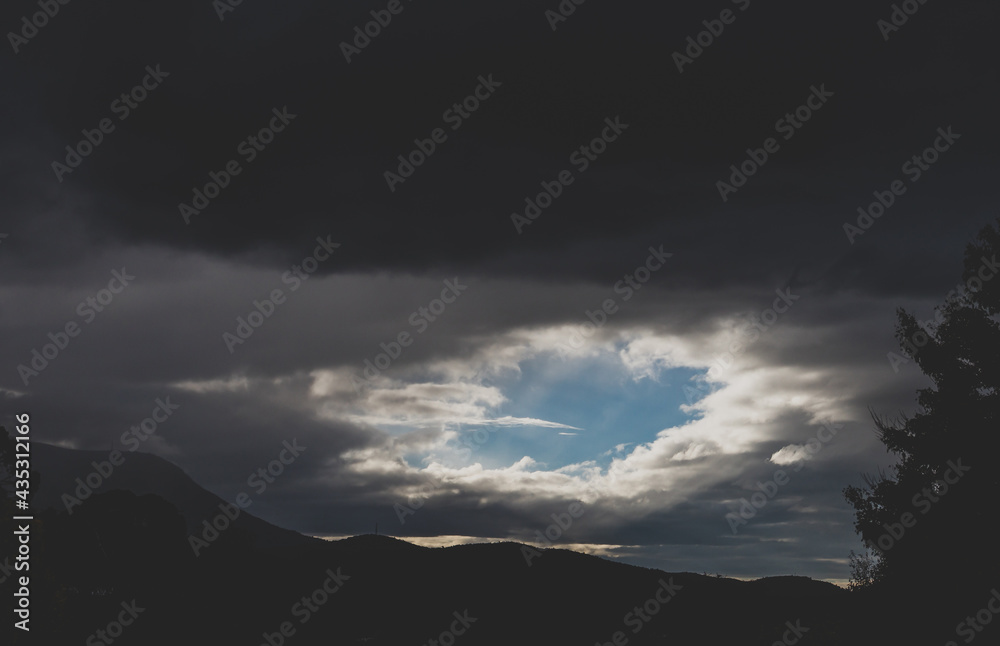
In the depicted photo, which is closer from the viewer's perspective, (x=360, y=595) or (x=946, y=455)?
(x=946, y=455)

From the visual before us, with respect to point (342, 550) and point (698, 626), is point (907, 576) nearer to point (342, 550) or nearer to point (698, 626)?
point (698, 626)

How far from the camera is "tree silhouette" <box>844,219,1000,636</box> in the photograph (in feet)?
112

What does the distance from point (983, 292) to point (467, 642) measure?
4643cm

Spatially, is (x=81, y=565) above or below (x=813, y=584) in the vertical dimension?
above

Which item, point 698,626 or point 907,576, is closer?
point 907,576

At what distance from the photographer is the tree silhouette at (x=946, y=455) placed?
1340 inches

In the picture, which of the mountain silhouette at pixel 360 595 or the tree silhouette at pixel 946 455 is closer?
the tree silhouette at pixel 946 455

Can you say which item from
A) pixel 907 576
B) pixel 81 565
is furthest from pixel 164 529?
pixel 907 576

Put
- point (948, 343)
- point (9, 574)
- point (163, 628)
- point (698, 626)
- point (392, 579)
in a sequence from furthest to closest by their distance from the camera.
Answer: point (392, 579)
point (698, 626)
point (163, 628)
point (948, 343)
point (9, 574)

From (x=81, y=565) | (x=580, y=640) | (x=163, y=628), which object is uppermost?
(x=81, y=565)

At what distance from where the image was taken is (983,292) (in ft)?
119

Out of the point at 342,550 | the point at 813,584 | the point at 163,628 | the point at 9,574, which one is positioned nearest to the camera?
the point at 9,574

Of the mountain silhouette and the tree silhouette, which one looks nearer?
the tree silhouette

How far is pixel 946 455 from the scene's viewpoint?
3562 cm
